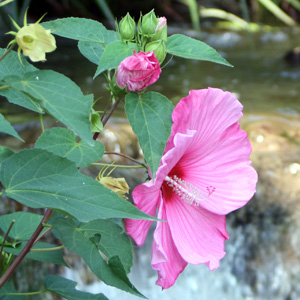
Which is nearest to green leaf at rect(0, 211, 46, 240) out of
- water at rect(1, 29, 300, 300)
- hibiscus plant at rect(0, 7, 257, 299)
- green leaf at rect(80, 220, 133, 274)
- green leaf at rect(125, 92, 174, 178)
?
hibiscus plant at rect(0, 7, 257, 299)

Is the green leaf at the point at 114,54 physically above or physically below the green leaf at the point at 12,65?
below

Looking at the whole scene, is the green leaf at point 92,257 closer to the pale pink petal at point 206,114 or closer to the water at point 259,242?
the pale pink petal at point 206,114

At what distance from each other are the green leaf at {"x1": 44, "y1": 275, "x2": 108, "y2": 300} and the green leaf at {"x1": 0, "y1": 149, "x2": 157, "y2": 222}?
146mm

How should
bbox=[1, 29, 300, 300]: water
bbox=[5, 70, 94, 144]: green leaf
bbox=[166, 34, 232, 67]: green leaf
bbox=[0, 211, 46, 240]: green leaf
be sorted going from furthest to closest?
1. bbox=[1, 29, 300, 300]: water
2. bbox=[0, 211, 46, 240]: green leaf
3. bbox=[166, 34, 232, 67]: green leaf
4. bbox=[5, 70, 94, 144]: green leaf

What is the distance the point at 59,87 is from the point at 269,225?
2.13 m

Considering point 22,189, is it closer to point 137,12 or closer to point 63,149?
point 63,149

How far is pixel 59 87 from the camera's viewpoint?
46 cm

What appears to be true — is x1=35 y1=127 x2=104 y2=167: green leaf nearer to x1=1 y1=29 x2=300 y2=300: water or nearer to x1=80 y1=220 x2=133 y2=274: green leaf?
x1=80 y1=220 x2=133 y2=274: green leaf

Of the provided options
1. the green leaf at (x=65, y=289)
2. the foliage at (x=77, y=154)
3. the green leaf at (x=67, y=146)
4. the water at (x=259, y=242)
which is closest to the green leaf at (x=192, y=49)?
the foliage at (x=77, y=154)

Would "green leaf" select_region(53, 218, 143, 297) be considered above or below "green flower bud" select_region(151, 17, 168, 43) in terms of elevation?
below

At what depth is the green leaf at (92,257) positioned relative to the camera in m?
0.54

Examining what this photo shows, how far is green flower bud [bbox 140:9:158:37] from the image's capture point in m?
0.55

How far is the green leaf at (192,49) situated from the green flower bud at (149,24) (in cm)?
3

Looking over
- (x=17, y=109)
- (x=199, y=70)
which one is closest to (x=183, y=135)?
(x=17, y=109)
